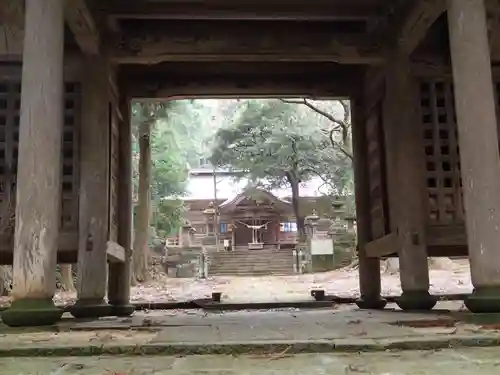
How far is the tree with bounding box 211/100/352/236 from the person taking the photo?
23.1 metres

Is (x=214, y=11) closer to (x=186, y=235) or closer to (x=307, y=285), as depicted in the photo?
(x=307, y=285)

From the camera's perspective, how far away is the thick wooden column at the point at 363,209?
24.0ft

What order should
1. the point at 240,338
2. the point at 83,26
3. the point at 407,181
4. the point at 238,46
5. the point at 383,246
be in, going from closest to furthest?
the point at 240,338, the point at 83,26, the point at 407,181, the point at 238,46, the point at 383,246

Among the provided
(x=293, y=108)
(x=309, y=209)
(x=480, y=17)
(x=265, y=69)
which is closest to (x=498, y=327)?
(x=480, y=17)

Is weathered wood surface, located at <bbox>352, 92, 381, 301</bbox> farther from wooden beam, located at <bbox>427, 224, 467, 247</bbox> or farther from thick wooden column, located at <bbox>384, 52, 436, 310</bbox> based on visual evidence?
wooden beam, located at <bbox>427, 224, 467, 247</bbox>

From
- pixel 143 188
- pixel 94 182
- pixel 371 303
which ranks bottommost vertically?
pixel 371 303

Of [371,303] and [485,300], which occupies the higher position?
[485,300]

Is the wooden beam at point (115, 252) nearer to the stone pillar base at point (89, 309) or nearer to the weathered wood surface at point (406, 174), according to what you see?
the stone pillar base at point (89, 309)

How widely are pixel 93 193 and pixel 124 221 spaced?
123cm

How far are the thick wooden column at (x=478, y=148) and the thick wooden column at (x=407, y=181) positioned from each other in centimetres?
165

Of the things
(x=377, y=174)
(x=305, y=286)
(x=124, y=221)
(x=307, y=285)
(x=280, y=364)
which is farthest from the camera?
(x=307, y=285)

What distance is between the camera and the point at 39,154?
4.21 meters

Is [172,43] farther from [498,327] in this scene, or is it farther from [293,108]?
[293,108]

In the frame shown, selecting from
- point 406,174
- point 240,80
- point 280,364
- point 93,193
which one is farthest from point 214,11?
point 280,364
